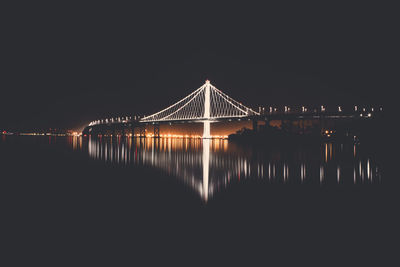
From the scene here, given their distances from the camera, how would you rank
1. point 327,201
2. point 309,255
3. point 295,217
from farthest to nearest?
point 327,201 → point 295,217 → point 309,255

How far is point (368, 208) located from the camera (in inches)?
Answer: 213

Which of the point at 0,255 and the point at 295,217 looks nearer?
the point at 0,255

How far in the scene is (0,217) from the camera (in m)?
4.72

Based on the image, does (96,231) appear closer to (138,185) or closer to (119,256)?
(119,256)

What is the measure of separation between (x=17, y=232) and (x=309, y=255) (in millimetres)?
3074

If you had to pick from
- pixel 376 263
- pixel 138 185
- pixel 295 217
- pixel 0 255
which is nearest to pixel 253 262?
pixel 376 263

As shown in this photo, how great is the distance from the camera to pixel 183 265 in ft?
10.7

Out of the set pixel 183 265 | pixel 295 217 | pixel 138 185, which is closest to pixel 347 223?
pixel 295 217

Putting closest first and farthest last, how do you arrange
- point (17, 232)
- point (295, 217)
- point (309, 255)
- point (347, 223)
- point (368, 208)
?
point (309, 255), point (17, 232), point (347, 223), point (295, 217), point (368, 208)

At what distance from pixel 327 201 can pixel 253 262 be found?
307cm

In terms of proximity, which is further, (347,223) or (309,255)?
(347,223)

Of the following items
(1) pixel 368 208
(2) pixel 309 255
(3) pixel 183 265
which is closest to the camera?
(3) pixel 183 265

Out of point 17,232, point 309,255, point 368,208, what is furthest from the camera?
point 368,208

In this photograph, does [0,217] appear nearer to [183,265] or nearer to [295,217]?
[183,265]
